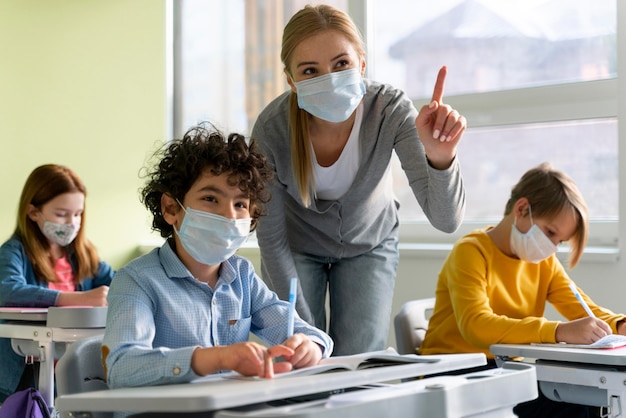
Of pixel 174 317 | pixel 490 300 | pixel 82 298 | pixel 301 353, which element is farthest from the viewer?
pixel 82 298

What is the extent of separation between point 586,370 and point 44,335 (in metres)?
1.64

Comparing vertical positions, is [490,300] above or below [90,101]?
below

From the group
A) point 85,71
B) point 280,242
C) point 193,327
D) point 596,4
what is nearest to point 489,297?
point 280,242

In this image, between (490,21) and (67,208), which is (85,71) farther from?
(490,21)

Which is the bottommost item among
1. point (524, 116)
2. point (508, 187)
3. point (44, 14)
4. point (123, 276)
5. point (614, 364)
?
point (614, 364)

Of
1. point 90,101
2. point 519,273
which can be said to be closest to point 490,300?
point 519,273

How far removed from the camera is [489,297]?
2.39 m

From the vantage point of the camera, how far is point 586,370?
185cm

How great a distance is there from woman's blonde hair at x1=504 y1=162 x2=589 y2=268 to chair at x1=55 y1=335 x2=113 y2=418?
142 centimetres

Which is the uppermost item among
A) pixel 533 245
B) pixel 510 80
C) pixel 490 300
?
pixel 510 80

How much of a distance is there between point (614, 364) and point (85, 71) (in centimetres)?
361

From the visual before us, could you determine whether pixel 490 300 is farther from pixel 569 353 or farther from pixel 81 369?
pixel 81 369

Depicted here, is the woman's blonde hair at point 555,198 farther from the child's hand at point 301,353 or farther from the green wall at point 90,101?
the green wall at point 90,101

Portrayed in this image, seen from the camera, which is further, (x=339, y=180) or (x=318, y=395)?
(x=339, y=180)
